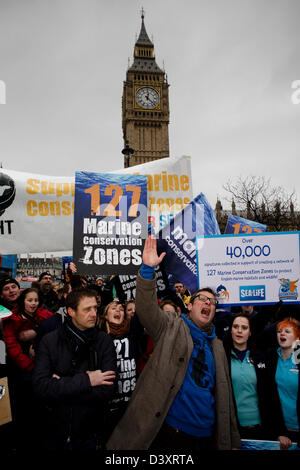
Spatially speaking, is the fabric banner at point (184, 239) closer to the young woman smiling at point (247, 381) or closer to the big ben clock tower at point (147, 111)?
the young woman smiling at point (247, 381)

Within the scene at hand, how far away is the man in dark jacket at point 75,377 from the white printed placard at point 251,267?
1.41 meters

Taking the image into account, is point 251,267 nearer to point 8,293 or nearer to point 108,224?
point 108,224

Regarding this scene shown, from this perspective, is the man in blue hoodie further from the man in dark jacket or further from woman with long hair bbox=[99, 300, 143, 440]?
woman with long hair bbox=[99, 300, 143, 440]

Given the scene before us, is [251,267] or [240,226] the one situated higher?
[240,226]

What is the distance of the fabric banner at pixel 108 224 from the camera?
3.37 m

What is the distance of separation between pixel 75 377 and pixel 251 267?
206 centimetres

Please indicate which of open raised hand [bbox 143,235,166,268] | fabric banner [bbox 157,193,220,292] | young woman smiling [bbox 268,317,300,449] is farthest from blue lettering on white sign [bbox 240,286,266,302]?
open raised hand [bbox 143,235,166,268]

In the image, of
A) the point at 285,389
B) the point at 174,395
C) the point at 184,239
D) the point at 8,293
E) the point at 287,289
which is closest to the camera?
the point at 174,395

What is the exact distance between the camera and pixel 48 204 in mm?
3646

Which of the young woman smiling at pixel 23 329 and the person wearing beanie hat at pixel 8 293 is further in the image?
the person wearing beanie hat at pixel 8 293

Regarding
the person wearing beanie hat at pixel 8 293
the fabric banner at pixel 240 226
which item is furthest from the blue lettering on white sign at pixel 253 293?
the person wearing beanie hat at pixel 8 293

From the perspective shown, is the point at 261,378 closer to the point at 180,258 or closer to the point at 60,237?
the point at 180,258

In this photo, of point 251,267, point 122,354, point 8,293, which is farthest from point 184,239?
point 8,293

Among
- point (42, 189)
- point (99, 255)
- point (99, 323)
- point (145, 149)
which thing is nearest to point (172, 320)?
point (99, 323)
